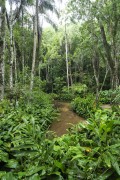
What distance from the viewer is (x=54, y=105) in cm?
1859

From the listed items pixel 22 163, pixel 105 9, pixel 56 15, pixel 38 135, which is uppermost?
pixel 56 15

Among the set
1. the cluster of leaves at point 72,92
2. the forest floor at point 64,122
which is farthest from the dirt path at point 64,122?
the cluster of leaves at point 72,92

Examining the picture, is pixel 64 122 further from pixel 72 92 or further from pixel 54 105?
pixel 72 92

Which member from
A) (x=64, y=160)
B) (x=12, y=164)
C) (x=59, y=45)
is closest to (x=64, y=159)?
(x=64, y=160)

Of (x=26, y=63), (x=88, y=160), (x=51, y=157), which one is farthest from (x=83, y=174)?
(x=26, y=63)

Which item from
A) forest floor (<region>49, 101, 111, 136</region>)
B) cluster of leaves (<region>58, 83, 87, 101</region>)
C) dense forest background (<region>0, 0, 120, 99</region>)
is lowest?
forest floor (<region>49, 101, 111, 136</region>)

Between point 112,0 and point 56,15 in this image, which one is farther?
point 56,15

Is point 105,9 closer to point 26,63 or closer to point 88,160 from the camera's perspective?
point 88,160

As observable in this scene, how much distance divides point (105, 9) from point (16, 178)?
1149 cm

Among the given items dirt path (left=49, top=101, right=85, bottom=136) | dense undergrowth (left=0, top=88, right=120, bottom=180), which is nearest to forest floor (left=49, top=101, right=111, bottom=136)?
dirt path (left=49, top=101, right=85, bottom=136)

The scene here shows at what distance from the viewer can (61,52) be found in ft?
105

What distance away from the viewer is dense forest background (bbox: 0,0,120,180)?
274cm

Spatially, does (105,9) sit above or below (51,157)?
above

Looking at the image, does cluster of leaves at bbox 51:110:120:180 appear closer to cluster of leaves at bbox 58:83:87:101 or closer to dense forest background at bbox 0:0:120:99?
dense forest background at bbox 0:0:120:99
